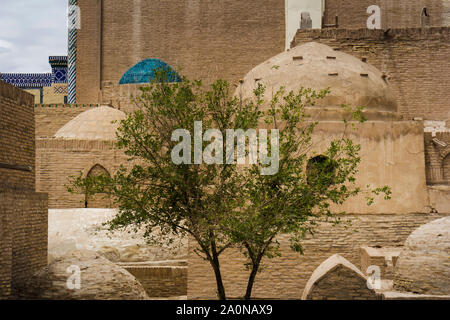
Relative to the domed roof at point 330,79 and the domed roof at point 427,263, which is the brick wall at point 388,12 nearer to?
the domed roof at point 330,79

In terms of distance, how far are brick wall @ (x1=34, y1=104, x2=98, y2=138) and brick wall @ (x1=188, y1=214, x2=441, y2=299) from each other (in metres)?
10.9

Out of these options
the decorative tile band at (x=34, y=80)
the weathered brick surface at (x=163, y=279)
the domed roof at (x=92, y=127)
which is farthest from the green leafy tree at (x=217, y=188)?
the decorative tile band at (x=34, y=80)

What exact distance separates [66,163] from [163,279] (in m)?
5.52

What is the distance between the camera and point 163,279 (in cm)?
1299

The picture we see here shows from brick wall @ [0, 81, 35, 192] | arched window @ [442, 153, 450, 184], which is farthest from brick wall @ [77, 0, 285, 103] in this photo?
brick wall @ [0, 81, 35, 192]

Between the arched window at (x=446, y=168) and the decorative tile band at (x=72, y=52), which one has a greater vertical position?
the decorative tile band at (x=72, y=52)

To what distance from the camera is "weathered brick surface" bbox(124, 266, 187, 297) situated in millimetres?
12891

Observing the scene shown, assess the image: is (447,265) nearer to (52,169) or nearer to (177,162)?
(177,162)

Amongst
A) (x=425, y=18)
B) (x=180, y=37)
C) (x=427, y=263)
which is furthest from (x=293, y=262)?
(x=180, y=37)

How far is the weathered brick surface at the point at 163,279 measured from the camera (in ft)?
42.3

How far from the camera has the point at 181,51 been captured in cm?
2403

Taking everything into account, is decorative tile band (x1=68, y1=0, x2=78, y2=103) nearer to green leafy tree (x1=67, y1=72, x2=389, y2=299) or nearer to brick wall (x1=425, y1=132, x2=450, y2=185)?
brick wall (x1=425, y1=132, x2=450, y2=185)

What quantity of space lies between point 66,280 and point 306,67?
710 cm

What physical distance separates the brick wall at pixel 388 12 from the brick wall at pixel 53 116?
9.78 meters
